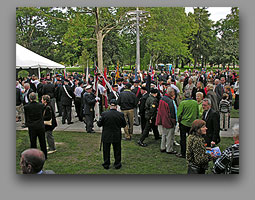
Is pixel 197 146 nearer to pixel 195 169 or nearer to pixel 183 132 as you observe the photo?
pixel 195 169

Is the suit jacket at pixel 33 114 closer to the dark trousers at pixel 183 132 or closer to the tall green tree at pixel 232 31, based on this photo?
the dark trousers at pixel 183 132

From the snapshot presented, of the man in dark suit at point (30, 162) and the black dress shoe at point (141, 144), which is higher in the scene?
the man in dark suit at point (30, 162)

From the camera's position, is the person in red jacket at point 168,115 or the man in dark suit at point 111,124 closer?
the man in dark suit at point 111,124

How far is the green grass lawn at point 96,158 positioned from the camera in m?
5.84

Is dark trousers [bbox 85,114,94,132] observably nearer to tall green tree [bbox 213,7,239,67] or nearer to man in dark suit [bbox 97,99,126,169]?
man in dark suit [bbox 97,99,126,169]

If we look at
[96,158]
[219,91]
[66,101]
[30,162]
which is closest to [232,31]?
[219,91]

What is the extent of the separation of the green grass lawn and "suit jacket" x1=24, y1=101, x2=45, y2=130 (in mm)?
378

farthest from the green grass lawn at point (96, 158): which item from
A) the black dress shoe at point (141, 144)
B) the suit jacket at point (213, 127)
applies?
the suit jacket at point (213, 127)

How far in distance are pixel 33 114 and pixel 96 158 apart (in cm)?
189

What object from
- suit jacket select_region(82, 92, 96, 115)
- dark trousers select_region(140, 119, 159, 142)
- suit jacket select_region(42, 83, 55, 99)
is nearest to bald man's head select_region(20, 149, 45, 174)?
dark trousers select_region(140, 119, 159, 142)

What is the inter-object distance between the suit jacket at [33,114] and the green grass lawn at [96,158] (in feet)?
1.24

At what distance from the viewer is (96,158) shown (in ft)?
21.5
